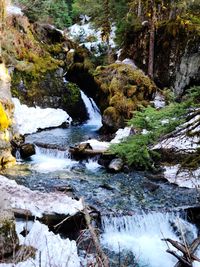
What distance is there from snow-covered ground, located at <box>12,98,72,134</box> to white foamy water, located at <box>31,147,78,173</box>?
136 inches

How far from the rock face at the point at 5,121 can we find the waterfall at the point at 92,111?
718cm

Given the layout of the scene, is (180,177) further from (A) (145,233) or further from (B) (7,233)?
(B) (7,233)

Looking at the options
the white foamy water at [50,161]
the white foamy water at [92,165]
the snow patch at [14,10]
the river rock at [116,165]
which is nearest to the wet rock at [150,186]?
the river rock at [116,165]

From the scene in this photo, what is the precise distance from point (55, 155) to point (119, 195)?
15.0 feet

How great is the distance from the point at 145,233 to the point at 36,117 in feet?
39.0

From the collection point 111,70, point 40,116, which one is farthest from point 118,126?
point 40,116

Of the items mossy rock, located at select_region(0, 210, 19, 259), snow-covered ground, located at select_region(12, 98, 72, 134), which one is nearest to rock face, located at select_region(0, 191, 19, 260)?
mossy rock, located at select_region(0, 210, 19, 259)

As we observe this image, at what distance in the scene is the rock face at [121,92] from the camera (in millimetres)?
16609

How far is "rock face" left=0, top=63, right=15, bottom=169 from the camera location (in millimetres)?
11141

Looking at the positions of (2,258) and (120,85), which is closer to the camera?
(2,258)

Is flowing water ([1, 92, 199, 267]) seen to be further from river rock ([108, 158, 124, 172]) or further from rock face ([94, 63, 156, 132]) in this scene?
rock face ([94, 63, 156, 132])

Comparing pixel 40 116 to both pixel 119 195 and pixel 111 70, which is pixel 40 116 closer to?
pixel 111 70

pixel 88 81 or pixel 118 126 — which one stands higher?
pixel 88 81

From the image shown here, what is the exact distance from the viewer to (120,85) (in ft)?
56.5
